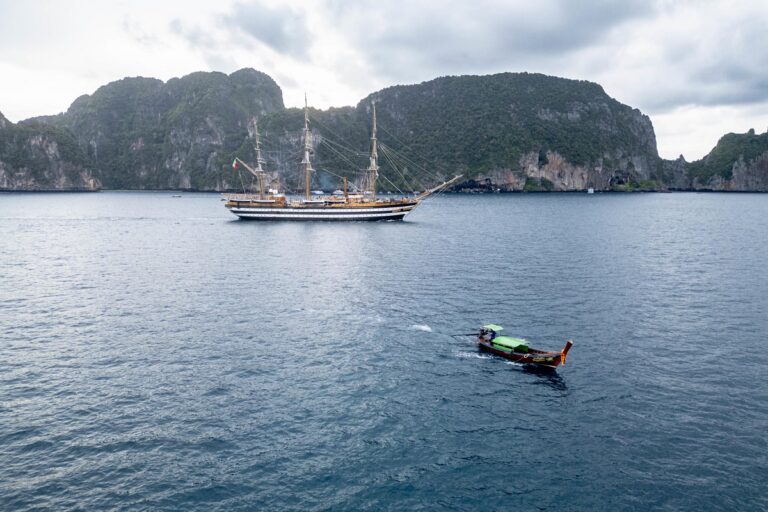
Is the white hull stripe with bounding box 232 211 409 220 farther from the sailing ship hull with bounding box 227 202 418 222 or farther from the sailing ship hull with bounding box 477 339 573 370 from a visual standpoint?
the sailing ship hull with bounding box 477 339 573 370

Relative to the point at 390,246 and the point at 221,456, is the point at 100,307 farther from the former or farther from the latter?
the point at 390,246

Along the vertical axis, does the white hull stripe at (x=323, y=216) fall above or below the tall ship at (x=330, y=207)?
below

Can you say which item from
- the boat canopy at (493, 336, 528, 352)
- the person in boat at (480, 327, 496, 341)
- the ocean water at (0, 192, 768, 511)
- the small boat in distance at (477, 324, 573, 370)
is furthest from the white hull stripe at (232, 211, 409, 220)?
the boat canopy at (493, 336, 528, 352)

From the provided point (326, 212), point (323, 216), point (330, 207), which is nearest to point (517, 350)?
point (330, 207)

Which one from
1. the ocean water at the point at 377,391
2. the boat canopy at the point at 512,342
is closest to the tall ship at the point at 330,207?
the ocean water at the point at 377,391

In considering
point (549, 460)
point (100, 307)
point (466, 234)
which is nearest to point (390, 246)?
point (466, 234)

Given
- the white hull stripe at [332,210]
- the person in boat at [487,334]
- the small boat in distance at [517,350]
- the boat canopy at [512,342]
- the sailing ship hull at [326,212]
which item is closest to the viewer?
the small boat in distance at [517,350]

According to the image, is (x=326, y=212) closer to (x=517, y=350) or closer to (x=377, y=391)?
(x=517, y=350)

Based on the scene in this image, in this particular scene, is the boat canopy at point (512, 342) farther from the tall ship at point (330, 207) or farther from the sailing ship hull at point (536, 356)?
the tall ship at point (330, 207)
